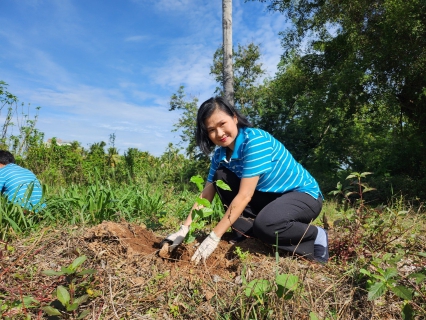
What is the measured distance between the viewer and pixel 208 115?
2164 millimetres

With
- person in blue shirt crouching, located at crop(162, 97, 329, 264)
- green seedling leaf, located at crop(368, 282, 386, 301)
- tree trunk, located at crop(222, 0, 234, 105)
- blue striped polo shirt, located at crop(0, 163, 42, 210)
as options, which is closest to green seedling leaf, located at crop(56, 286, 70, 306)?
person in blue shirt crouching, located at crop(162, 97, 329, 264)

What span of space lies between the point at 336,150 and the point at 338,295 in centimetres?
800

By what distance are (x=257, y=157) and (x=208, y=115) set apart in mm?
447

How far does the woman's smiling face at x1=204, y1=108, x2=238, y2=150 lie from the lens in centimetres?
215

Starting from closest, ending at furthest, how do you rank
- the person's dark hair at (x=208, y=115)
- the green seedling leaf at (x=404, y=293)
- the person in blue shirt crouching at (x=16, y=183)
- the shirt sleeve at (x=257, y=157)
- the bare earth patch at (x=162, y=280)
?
the green seedling leaf at (x=404, y=293), the bare earth patch at (x=162, y=280), the shirt sleeve at (x=257, y=157), the person's dark hair at (x=208, y=115), the person in blue shirt crouching at (x=16, y=183)

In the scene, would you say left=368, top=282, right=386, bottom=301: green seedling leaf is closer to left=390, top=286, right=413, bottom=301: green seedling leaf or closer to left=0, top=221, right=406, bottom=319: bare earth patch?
left=390, top=286, right=413, bottom=301: green seedling leaf

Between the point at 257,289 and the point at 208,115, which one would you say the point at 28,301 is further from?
the point at 208,115

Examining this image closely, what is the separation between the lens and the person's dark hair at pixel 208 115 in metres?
2.18

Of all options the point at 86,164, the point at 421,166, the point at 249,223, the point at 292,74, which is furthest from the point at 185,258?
the point at 292,74

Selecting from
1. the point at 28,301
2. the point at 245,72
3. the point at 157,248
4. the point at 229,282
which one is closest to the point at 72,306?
the point at 28,301

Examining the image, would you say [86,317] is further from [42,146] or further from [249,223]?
[42,146]

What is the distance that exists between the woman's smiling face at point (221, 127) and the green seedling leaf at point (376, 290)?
4.12 feet

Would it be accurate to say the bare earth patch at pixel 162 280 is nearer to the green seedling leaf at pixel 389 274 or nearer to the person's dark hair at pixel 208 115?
the green seedling leaf at pixel 389 274

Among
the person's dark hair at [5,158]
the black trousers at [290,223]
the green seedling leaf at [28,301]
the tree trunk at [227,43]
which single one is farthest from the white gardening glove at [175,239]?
the tree trunk at [227,43]
